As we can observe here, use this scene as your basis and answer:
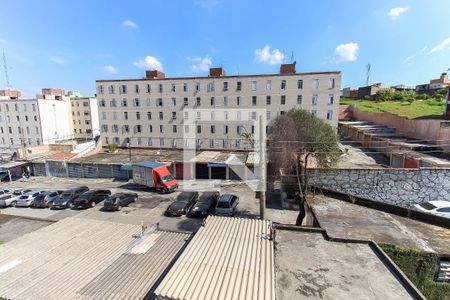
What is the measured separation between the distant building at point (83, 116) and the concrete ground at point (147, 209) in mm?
31502

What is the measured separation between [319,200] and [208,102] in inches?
1122

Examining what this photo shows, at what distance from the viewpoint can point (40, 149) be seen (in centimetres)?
3694

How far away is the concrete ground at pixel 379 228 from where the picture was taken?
368 inches

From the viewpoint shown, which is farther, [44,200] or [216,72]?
[216,72]

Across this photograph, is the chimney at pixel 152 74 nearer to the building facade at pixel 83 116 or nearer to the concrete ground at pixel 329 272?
the building facade at pixel 83 116

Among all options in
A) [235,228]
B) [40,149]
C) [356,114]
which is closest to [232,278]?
[235,228]

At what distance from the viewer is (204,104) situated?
38875 millimetres

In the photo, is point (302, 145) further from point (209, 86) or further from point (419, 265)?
point (209, 86)

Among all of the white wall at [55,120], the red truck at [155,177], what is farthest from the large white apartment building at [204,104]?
the white wall at [55,120]

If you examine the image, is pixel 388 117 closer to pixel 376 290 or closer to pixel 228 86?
pixel 228 86

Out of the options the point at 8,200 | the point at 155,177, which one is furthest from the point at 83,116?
the point at 155,177

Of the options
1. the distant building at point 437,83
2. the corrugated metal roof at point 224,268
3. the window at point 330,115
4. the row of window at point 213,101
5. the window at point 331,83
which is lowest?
the corrugated metal roof at point 224,268

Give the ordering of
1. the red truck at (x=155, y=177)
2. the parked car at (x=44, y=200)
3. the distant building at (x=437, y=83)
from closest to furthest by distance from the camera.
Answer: the parked car at (x=44, y=200)
the red truck at (x=155, y=177)
the distant building at (x=437, y=83)

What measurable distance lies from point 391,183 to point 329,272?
12.0m
